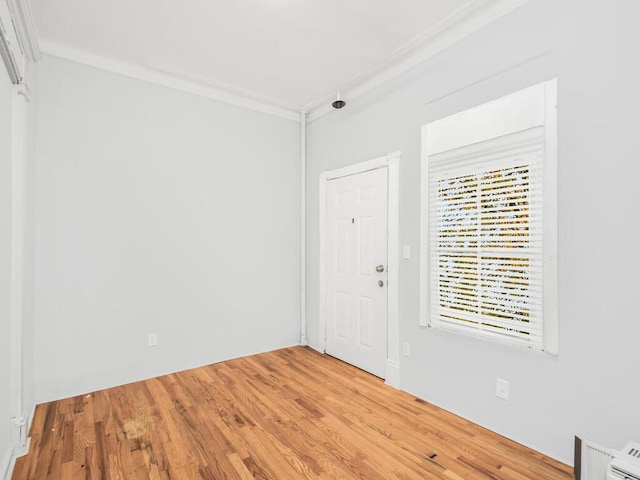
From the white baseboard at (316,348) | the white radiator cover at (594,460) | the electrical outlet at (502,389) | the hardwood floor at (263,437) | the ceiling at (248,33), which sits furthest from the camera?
the white baseboard at (316,348)

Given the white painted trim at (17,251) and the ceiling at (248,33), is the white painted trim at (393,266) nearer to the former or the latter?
the ceiling at (248,33)

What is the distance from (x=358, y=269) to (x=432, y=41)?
2123mm

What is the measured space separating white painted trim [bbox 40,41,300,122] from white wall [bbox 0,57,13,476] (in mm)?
1062

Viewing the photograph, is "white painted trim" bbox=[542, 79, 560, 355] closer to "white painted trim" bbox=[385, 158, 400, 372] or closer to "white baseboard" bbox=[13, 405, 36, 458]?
"white painted trim" bbox=[385, 158, 400, 372]

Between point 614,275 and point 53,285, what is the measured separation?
386cm

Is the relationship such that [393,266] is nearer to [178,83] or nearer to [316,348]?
[316,348]

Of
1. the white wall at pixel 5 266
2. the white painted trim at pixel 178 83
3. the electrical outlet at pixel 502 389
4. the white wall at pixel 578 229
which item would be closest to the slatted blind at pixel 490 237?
the white wall at pixel 578 229

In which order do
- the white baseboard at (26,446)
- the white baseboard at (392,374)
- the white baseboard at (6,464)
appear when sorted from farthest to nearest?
1. the white baseboard at (392,374)
2. the white baseboard at (26,446)
3. the white baseboard at (6,464)

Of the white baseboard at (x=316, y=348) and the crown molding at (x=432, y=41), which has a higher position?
the crown molding at (x=432, y=41)

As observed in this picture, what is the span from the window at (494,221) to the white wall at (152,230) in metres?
1.94

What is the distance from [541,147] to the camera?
6.66 feet

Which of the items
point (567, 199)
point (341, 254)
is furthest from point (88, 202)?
point (567, 199)

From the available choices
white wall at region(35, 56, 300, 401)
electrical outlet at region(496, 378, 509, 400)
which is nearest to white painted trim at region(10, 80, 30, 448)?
white wall at region(35, 56, 300, 401)

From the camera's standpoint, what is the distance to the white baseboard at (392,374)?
117 inches
